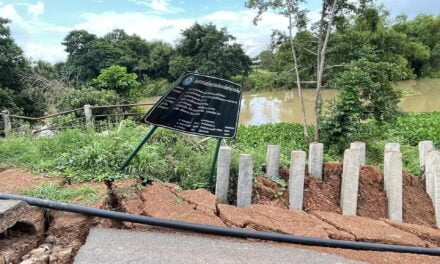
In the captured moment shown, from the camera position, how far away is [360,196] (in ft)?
11.7

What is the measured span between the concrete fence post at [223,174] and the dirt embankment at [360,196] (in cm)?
31

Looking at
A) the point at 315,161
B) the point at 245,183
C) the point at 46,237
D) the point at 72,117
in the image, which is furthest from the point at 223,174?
the point at 72,117

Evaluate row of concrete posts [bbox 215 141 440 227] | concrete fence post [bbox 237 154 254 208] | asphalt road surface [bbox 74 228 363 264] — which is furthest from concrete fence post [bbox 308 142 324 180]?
asphalt road surface [bbox 74 228 363 264]

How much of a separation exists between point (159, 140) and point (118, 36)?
39.5m

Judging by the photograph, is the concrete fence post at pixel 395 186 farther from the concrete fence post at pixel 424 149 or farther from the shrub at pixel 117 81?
the shrub at pixel 117 81

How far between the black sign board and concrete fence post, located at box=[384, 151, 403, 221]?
1.46 metres

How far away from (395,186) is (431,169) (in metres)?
0.49

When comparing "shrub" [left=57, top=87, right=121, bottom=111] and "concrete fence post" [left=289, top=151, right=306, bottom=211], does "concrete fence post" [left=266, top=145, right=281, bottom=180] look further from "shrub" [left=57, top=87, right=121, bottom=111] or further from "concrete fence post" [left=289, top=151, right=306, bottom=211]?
"shrub" [left=57, top=87, right=121, bottom=111]

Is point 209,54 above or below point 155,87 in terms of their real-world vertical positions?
above

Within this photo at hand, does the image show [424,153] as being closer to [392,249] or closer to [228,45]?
[392,249]

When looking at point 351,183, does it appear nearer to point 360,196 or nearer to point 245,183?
point 360,196

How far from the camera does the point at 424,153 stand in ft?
12.9

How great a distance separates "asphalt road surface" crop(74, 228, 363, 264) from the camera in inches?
81.8

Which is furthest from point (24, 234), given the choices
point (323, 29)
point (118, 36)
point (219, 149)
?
point (118, 36)
